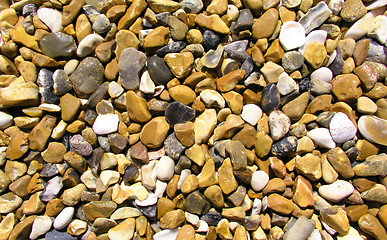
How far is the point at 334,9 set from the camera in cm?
95

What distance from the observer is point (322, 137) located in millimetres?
889

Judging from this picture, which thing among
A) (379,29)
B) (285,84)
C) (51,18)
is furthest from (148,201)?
(379,29)

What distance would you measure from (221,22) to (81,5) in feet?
1.75

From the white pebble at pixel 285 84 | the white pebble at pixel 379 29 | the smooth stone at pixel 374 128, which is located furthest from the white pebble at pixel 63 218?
the white pebble at pixel 379 29

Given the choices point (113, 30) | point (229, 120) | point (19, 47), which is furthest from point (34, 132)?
point (229, 120)

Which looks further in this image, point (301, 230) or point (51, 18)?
point (51, 18)

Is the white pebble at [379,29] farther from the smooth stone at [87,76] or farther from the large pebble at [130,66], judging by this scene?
the smooth stone at [87,76]

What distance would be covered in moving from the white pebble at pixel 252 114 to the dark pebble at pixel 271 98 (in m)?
0.03

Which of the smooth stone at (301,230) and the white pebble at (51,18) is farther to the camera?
the white pebble at (51,18)

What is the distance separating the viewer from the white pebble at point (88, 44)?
92 cm

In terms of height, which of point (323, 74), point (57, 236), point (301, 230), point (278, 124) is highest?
point (323, 74)

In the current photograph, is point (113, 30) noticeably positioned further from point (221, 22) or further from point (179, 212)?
point (179, 212)

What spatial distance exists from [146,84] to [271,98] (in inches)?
17.6

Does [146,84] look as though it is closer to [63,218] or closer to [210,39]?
[210,39]
